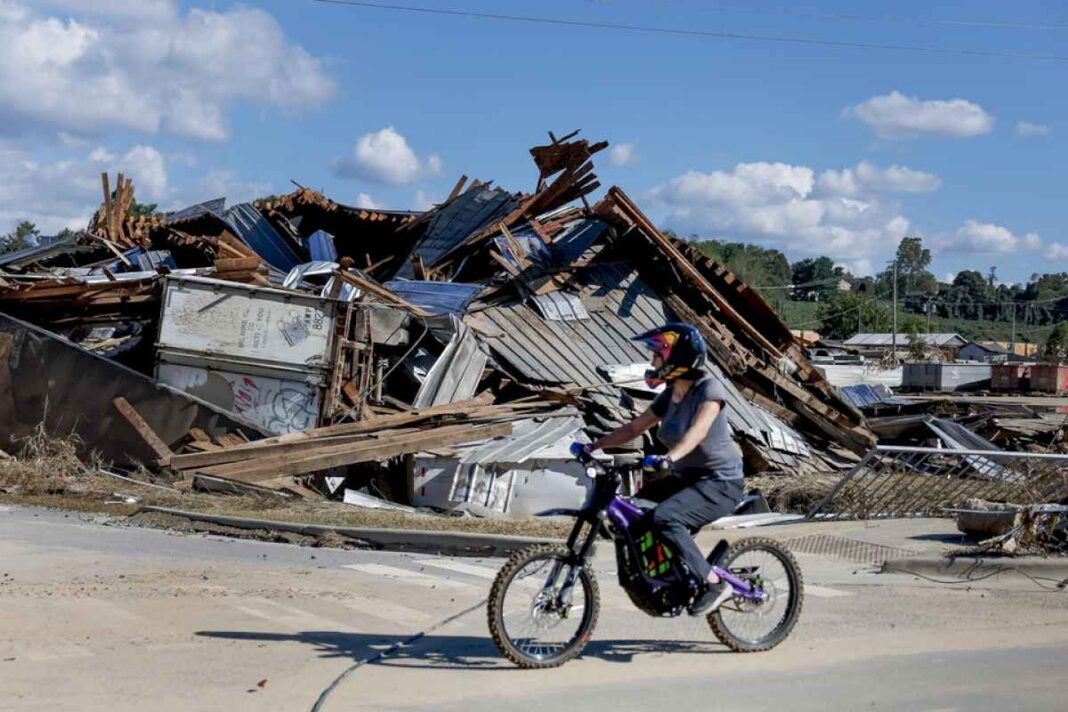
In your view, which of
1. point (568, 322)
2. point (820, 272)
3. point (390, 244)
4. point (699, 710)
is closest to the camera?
point (699, 710)

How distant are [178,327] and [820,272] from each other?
453 feet

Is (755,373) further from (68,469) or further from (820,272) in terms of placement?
(820,272)

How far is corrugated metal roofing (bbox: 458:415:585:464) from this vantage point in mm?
16297

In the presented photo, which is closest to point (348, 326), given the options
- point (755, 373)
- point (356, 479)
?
point (356, 479)

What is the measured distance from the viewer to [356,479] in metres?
16.8

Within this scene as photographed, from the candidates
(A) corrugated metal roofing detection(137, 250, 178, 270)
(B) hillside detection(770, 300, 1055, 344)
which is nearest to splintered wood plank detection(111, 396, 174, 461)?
(A) corrugated metal roofing detection(137, 250, 178, 270)

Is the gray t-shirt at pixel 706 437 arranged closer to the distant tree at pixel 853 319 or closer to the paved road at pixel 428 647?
the paved road at pixel 428 647

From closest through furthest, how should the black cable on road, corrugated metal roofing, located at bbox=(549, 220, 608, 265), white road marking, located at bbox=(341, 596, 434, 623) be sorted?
the black cable on road → white road marking, located at bbox=(341, 596, 434, 623) → corrugated metal roofing, located at bbox=(549, 220, 608, 265)

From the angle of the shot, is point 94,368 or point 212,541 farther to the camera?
point 94,368

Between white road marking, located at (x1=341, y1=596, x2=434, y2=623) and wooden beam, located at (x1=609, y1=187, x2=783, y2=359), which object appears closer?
white road marking, located at (x1=341, y1=596, x2=434, y2=623)

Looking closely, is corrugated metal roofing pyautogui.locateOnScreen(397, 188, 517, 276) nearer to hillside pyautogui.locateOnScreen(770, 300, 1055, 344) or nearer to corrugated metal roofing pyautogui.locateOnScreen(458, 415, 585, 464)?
corrugated metal roofing pyautogui.locateOnScreen(458, 415, 585, 464)

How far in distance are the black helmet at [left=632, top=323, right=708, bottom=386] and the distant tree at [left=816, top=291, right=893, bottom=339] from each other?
9983cm

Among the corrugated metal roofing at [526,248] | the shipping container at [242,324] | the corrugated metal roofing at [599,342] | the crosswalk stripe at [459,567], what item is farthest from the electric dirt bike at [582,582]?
the corrugated metal roofing at [526,248]

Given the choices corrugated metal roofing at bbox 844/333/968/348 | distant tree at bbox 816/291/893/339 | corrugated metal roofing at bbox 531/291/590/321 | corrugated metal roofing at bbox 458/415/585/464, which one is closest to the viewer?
corrugated metal roofing at bbox 458/415/585/464
